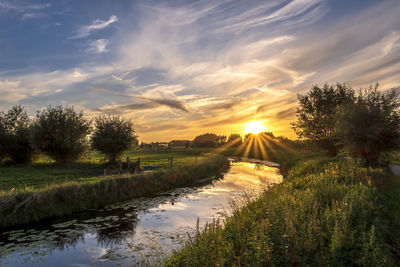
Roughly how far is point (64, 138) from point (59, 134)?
3.07ft

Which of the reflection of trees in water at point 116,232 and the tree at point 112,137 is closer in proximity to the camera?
the reflection of trees in water at point 116,232

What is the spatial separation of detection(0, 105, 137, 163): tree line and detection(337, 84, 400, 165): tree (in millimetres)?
29640

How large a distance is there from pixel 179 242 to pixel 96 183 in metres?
10.8

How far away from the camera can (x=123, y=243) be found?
439 inches

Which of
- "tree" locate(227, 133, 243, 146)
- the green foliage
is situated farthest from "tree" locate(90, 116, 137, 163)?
"tree" locate(227, 133, 243, 146)

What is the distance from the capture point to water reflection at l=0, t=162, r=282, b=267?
980cm

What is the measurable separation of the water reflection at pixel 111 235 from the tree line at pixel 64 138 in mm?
19506

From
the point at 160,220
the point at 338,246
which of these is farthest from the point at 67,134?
the point at 338,246

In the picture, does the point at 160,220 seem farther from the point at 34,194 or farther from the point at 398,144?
the point at 398,144

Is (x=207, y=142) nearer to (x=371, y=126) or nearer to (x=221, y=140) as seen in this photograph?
(x=221, y=140)

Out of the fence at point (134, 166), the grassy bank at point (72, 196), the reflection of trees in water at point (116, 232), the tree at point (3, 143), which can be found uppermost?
the tree at point (3, 143)

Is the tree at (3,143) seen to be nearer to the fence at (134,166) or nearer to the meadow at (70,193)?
the fence at (134,166)

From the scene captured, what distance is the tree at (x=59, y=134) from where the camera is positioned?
35281mm

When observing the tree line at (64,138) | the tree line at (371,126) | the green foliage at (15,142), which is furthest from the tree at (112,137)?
the tree line at (371,126)
